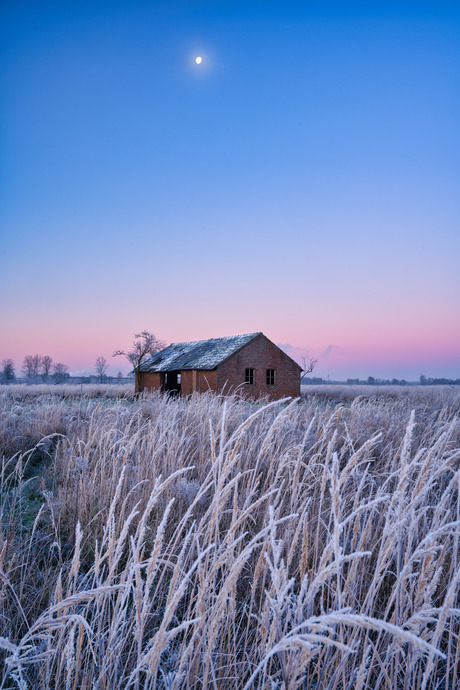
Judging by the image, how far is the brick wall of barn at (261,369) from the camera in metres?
25.6

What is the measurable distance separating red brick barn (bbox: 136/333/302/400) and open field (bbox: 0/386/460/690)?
19.1 meters

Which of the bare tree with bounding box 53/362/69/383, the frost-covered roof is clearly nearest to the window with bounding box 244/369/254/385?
the frost-covered roof

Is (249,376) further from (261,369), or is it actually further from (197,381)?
(197,381)

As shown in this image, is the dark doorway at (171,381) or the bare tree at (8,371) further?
the bare tree at (8,371)

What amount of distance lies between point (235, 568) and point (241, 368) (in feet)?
82.5

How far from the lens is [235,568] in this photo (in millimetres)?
1187

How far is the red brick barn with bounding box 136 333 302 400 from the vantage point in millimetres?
25484

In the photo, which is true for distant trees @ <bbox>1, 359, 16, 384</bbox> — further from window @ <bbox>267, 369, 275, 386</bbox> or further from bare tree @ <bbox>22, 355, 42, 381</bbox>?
window @ <bbox>267, 369, 275, 386</bbox>

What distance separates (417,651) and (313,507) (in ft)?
5.35

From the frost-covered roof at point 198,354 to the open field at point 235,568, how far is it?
1976cm

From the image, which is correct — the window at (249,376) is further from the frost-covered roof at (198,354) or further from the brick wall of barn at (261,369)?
the frost-covered roof at (198,354)

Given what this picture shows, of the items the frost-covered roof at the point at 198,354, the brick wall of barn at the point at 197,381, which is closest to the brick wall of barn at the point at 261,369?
the brick wall of barn at the point at 197,381

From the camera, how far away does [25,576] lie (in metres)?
2.27

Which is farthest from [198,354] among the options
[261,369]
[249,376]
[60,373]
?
[60,373]
